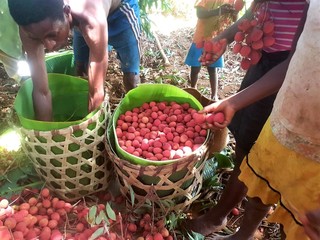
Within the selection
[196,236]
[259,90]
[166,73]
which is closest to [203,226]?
[196,236]

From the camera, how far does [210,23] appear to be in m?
2.03

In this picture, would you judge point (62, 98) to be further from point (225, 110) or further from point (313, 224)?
point (313, 224)

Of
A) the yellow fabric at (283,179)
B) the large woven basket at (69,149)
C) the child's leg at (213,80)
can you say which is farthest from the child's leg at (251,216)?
the child's leg at (213,80)

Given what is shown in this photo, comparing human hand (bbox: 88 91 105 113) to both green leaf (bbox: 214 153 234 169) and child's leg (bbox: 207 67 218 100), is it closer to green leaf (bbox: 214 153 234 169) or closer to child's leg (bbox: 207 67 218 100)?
green leaf (bbox: 214 153 234 169)

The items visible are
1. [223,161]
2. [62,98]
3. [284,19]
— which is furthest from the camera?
[223,161]

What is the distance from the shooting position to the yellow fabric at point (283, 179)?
112 cm

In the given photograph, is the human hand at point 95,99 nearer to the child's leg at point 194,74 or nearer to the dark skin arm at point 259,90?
the dark skin arm at point 259,90

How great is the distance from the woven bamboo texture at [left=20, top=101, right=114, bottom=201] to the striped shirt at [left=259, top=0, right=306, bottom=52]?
33.0 inches

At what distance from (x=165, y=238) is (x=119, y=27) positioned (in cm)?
132

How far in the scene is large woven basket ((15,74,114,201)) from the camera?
62.5 inches

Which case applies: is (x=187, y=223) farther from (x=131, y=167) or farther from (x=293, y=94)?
(x=293, y=94)

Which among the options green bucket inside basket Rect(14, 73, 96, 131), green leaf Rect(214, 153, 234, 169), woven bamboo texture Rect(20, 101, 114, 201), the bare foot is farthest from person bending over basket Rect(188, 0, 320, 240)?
green bucket inside basket Rect(14, 73, 96, 131)

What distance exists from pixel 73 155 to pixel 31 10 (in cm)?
66

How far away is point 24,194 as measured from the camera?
1.62m
